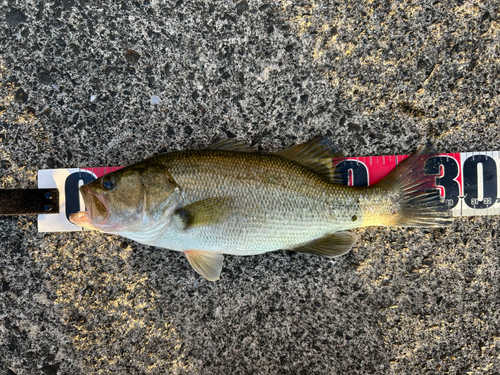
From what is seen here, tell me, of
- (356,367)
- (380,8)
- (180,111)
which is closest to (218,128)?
(180,111)

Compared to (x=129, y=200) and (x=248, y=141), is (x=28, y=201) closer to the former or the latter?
(x=129, y=200)

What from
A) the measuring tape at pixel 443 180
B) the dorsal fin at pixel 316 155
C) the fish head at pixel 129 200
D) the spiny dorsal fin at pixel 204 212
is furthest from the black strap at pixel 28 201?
the dorsal fin at pixel 316 155

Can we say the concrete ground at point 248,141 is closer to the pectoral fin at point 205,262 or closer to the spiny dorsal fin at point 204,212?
the pectoral fin at point 205,262

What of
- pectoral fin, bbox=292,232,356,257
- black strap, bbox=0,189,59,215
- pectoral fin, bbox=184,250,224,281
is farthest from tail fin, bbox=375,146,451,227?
black strap, bbox=0,189,59,215

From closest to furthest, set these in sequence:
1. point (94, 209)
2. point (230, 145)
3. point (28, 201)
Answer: point (94, 209)
point (230, 145)
point (28, 201)

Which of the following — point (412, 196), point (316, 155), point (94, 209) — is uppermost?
point (316, 155)

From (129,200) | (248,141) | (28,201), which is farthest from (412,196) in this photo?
A: (28,201)

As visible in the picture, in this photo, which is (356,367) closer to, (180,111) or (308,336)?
(308,336)

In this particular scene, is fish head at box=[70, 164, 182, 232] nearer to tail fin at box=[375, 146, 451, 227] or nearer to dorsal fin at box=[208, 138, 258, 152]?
dorsal fin at box=[208, 138, 258, 152]
